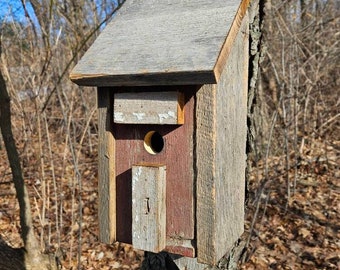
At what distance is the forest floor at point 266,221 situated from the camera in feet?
10.8

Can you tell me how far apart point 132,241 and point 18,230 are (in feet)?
10.9

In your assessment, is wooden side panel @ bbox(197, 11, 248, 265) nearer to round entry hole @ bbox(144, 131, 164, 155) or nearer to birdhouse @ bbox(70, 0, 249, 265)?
birdhouse @ bbox(70, 0, 249, 265)

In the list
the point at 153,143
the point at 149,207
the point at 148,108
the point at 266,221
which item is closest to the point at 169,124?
the point at 148,108

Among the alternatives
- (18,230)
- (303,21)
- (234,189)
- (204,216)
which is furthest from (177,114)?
(303,21)

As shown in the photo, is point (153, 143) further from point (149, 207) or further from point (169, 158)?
point (149, 207)

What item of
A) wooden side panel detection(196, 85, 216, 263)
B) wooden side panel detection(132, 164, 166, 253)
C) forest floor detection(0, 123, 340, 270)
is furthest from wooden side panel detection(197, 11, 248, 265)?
forest floor detection(0, 123, 340, 270)

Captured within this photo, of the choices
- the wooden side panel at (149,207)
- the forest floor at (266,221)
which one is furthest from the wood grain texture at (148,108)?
the forest floor at (266,221)

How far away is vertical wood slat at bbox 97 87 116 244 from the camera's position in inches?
62.2

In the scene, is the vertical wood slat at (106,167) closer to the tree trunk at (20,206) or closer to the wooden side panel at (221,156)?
the wooden side panel at (221,156)

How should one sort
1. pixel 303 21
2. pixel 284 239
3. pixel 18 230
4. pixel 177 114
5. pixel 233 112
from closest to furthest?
1. pixel 177 114
2. pixel 233 112
3. pixel 284 239
4. pixel 18 230
5. pixel 303 21

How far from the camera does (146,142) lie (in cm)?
153

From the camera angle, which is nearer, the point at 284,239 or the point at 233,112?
the point at 233,112

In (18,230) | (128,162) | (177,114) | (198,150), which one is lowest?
(18,230)

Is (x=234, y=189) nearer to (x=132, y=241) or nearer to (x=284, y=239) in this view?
(x=132, y=241)
